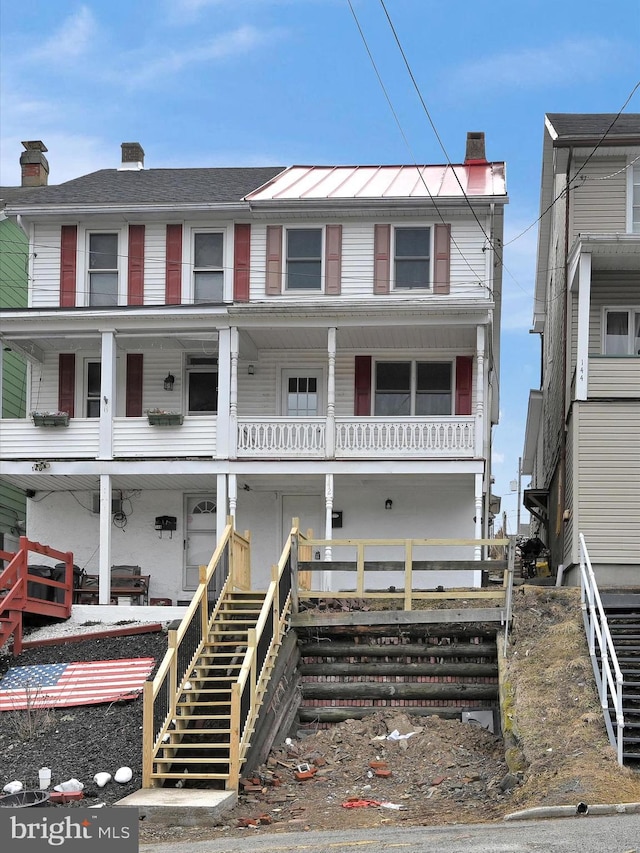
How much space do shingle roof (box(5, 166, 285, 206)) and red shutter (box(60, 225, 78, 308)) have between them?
687mm

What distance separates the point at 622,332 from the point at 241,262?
7.64 meters

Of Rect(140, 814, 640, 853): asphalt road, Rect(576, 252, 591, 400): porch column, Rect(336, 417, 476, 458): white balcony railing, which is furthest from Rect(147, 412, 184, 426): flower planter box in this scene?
Rect(140, 814, 640, 853): asphalt road

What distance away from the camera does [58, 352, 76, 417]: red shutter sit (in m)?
25.4

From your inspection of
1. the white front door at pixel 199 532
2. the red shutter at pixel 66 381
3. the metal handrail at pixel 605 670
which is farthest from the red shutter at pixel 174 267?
the metal handrail at pixel 605 670

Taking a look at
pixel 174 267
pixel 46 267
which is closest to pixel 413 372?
pixel 174 267

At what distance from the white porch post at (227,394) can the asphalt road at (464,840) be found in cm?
1255

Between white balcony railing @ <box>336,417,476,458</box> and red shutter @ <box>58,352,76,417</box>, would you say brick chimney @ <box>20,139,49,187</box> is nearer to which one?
red shutter @ <box>58,352,76,417</box>

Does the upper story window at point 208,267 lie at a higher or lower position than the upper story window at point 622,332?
higher

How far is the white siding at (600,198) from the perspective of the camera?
22969 mm

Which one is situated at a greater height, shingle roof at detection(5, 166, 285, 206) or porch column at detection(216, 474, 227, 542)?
shingle roof at detection(5, 166, 285, 206)

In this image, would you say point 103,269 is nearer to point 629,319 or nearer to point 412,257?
point 412,257

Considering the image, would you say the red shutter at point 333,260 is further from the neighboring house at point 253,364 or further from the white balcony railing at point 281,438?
the white balcony railing at point 281,438

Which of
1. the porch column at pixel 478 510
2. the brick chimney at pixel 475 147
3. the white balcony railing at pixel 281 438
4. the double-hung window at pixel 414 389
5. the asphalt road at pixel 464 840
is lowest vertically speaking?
the asphalt road at pixel 464 840

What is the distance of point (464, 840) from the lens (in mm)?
10023
